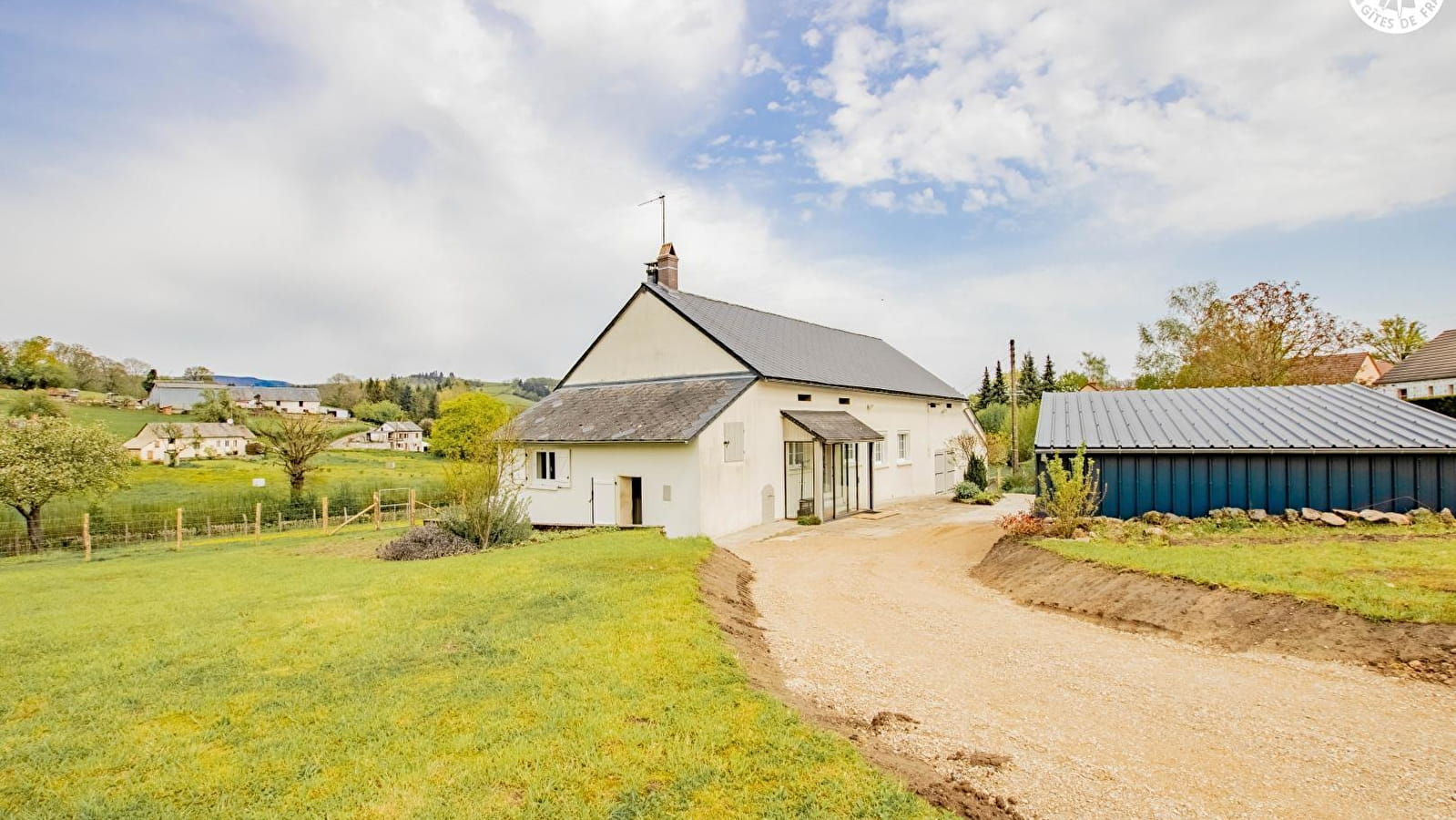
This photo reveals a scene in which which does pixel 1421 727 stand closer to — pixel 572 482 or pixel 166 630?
pixel 166 630

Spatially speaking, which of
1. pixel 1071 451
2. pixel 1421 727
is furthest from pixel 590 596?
pixel 1071 451

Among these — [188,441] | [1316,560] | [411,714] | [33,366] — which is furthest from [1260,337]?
[33,366]

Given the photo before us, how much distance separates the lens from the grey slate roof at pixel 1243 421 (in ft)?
40.5

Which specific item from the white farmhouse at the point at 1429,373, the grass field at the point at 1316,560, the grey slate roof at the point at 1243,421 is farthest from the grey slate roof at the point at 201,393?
the white farmhouse at the point at 1429,373

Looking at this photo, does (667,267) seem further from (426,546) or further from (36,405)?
(36,405)

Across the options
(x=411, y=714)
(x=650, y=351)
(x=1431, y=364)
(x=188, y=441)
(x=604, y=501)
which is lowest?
(x=604, y=501)

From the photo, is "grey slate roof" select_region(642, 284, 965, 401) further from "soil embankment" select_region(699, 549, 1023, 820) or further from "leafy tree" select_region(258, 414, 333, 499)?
"leafy tree" select_region(258, 414, 333, 499)

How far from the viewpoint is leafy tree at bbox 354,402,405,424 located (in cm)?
9100

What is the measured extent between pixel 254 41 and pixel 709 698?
13485 mm

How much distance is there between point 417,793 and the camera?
397 centimetres

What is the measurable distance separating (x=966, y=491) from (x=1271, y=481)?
1274cm

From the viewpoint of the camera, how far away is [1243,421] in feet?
45.8

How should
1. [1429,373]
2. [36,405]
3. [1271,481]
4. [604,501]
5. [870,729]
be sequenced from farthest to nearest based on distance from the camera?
1. [36,405]
2. [1429,373]
3. [604,501]
4. [1271,481]
5. [870,729]

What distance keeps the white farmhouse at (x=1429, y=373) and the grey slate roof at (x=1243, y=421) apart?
1254 inches
